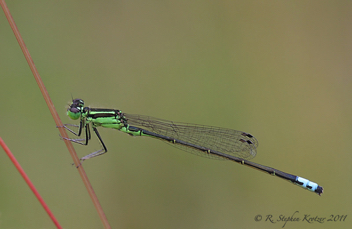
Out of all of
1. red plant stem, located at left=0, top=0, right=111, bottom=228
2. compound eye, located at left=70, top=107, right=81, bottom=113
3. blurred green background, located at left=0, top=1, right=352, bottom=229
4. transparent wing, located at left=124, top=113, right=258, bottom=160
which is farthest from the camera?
transparent wing, located at left=124, top=113, right=258, bottom=160

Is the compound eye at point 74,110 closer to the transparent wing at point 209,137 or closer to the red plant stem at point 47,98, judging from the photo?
the red plant stem at point 47,98

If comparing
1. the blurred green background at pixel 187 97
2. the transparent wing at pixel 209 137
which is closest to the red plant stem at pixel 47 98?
the blurred green background at pixel 187 97

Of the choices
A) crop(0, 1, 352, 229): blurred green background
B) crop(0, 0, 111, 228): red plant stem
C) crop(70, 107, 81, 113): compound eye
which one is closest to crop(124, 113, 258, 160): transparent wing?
crop(0, 1, 352, 229): blurred green background

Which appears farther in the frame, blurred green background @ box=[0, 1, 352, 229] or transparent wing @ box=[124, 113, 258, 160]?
transparent wing @ box=[124, 113, 258, 160]

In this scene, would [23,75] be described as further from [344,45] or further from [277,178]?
[344,45]

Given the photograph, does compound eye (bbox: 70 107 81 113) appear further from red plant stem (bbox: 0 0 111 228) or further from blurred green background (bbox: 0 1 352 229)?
red plant stem (bbox: 0 0 111 228)

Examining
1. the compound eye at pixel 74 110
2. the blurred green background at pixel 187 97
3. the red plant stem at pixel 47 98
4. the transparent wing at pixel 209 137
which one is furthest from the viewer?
the transparent wing at pixel 209 137

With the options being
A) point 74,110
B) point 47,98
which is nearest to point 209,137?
point 74,110

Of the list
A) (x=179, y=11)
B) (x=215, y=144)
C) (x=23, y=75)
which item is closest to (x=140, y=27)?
(x=179, y=11)
